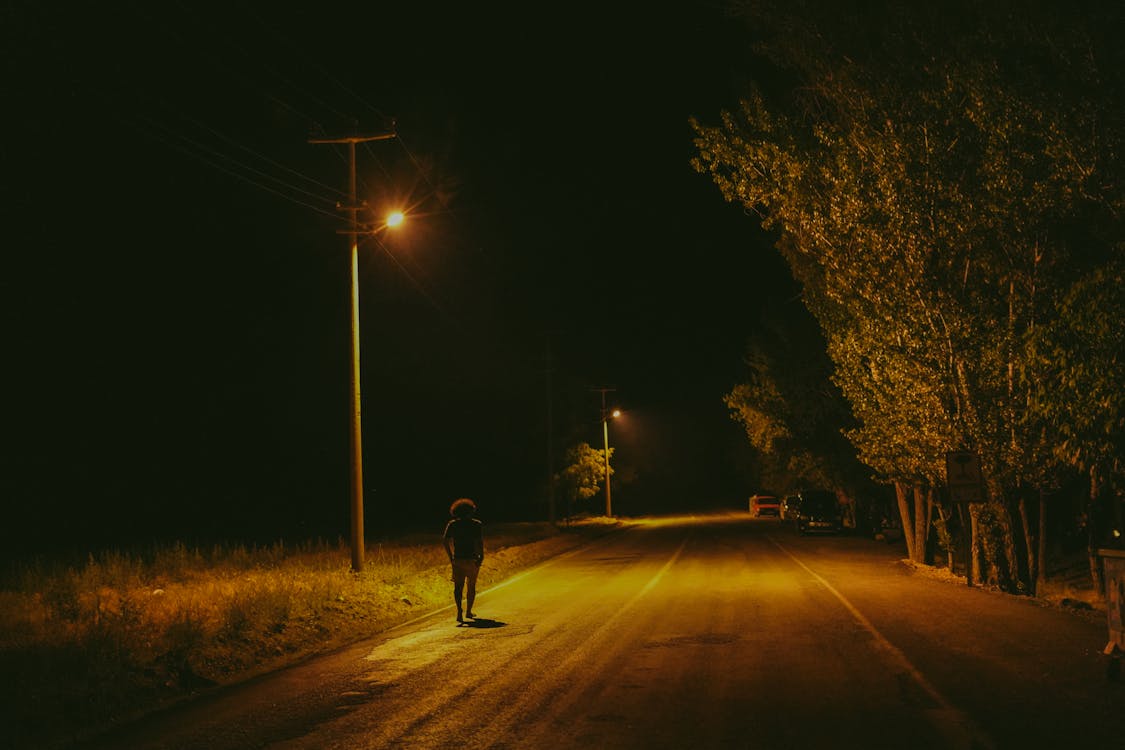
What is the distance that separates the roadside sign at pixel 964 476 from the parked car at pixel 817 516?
2490 centimetres

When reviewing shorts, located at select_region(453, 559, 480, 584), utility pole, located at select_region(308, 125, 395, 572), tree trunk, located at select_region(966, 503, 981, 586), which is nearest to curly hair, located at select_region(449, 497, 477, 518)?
shorts, located at select_region(453, 559, 480, 584)

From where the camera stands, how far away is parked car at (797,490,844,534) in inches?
1688

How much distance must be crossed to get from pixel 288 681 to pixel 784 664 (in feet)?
17.8

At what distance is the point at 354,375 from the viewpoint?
790 inches

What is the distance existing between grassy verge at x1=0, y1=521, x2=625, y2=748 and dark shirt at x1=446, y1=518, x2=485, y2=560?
163cm

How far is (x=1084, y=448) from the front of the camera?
1526cm

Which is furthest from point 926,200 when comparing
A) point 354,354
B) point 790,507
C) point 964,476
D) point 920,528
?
point 790,507

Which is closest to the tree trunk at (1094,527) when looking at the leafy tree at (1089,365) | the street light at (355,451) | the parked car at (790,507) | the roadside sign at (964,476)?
the roadside sign at (964,476)

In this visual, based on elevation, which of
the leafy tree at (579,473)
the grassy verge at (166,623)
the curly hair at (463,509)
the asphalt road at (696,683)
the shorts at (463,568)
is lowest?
the asphalt road at (696,683)

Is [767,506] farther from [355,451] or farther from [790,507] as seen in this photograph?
[355,451]

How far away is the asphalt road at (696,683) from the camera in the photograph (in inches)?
316

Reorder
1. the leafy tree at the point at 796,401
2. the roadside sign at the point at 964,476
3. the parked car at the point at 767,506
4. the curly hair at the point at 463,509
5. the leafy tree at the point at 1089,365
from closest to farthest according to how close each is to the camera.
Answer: the leafy tree at the point at 1089,365, the curly hair at the point at 463,509, the roadside sign at the point at 964,476, the leafy tree at the point at 796,401, the parked car at the point at 767,506

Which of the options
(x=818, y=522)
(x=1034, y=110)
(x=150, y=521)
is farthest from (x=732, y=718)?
(x=150, y=521)

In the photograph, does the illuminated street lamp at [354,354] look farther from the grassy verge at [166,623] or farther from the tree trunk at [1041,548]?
the tree trunk at [1041,548]
